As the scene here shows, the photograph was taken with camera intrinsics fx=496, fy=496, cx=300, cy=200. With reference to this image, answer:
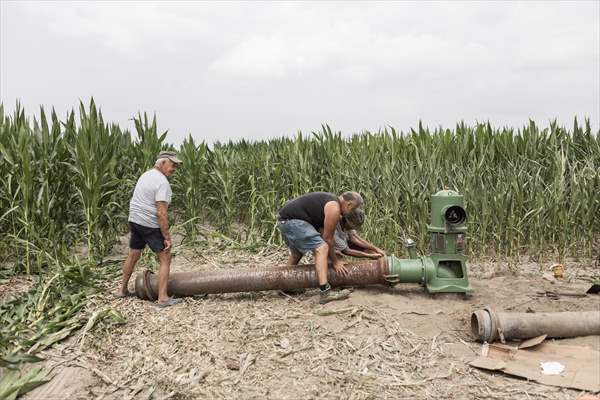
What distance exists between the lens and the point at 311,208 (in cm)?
462

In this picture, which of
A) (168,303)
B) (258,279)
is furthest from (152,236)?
(258,279)

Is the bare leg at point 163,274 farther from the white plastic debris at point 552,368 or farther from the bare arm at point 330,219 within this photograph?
the white plastic debris at point 552,368

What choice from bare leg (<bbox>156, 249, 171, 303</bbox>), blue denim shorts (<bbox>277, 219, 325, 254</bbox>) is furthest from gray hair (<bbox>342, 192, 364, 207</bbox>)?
bare leg (<bbox>156, 249, 171, 303</bbox>)

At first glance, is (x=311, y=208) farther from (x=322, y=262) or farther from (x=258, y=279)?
(x=258, y=279)

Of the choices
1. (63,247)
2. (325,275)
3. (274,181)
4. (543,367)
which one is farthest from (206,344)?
(274,181)

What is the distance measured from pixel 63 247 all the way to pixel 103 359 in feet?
8.93

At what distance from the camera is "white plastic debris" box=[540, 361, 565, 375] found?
3.47 meters

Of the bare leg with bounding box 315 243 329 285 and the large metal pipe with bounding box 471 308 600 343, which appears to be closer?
the large metal pipe with bounding box 471 308 600 343

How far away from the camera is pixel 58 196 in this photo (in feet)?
20.5

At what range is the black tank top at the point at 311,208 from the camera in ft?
15.0

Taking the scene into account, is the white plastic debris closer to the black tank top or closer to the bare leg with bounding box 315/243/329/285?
the bare leg with bounding box 315/243/329/285

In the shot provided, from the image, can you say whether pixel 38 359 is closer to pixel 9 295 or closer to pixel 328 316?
pixel 9 295

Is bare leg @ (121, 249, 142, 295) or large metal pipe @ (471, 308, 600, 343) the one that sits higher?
bare leg @ (121, 249, 142, 295)

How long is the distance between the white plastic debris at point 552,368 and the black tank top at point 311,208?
2113mm
